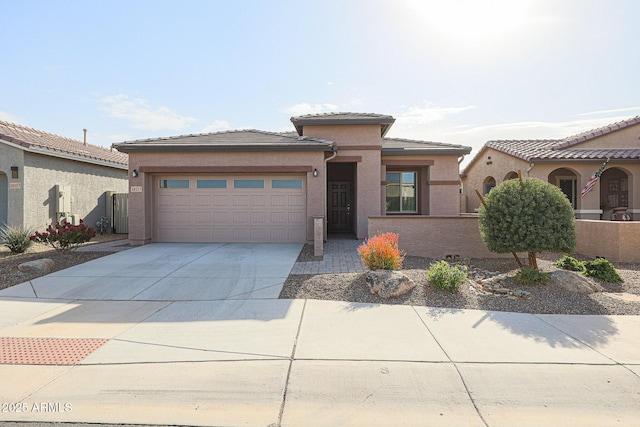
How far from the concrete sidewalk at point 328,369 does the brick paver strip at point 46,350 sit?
8 cm

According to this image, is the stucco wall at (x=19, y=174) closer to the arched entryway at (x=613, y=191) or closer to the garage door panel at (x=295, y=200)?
the garage door panel at (x=295, y=200)

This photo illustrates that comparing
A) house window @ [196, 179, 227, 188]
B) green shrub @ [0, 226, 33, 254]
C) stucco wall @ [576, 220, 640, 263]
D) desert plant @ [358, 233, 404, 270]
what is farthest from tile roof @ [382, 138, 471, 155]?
green shrub @ [0, 226, 33, 254]

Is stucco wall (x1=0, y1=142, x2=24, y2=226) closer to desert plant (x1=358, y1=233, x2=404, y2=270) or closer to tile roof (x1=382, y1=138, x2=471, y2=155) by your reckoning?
desert plant (x1=358, y1=233, x2=404, y2=270)

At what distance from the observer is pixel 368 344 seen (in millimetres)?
4344

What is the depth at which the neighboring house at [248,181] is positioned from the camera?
12.1 metres

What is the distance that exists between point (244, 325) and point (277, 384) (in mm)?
1690

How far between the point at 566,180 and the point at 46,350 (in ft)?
66.9

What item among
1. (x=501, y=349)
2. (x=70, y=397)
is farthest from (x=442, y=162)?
(x=70, y=397)

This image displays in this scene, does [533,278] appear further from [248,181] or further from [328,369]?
[248,181]

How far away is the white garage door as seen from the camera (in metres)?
12.5

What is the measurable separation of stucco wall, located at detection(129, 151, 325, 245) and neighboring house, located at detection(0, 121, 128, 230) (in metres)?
4.05

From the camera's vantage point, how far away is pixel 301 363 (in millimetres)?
3848

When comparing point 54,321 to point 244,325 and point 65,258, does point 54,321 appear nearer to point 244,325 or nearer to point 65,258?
point 244,325

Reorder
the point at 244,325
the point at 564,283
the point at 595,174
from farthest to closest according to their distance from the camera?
the point at 595,174, the point at 564,283, the point at 244,325
